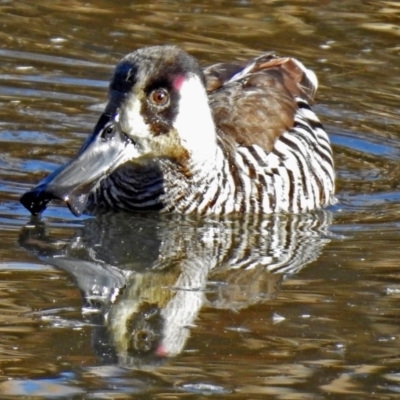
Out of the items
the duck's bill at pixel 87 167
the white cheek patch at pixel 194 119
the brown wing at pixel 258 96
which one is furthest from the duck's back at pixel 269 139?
the duck's bill at pixel 87 167

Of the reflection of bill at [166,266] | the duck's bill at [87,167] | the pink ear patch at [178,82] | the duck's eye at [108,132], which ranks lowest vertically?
the reflection of bill at [166,266]

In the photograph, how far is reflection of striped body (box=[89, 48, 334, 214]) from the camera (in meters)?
9.04

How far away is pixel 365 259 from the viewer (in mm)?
8070

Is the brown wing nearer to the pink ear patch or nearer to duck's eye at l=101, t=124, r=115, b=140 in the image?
the pink ear patch

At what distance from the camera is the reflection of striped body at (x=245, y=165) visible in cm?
904

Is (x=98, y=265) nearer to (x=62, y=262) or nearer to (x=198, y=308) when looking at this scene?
(x=62, y=262)

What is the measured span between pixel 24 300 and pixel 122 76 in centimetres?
197

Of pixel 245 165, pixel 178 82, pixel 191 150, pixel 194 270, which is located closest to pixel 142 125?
pixel 178 82

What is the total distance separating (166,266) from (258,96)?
7.33 feet

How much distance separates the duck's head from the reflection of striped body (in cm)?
10

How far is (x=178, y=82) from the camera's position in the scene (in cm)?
872

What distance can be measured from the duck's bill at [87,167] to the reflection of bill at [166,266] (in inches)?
9.1

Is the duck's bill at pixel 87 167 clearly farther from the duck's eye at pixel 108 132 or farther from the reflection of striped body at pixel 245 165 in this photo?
the reflection of striped body at pixel 245 165

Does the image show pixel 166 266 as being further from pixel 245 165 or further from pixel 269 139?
pixel 269 139
